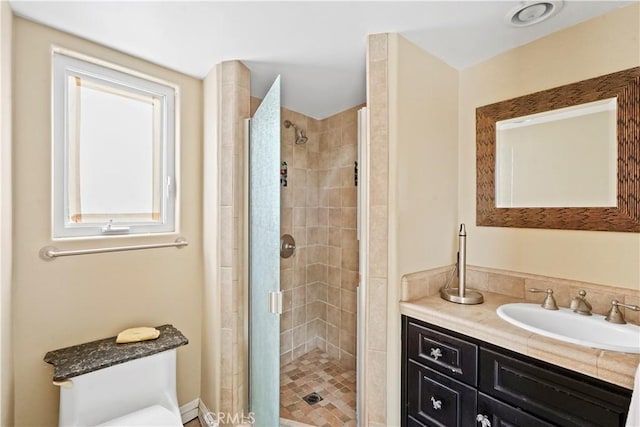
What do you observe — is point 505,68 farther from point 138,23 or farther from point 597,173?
point 138,23

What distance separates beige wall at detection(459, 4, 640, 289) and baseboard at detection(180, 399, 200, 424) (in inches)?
79.4

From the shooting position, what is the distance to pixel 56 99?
1.40 metres

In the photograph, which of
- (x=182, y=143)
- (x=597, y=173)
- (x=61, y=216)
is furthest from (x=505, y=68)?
(x=61, y=216)

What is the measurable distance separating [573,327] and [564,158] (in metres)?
0.80

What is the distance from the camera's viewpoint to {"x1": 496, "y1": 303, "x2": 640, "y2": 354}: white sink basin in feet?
3.48

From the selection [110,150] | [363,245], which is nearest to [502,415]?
[363,245]

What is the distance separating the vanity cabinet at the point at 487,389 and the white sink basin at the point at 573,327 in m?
0.13

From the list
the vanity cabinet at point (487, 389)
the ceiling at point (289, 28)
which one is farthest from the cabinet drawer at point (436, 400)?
the ceiling at point (289, 28)

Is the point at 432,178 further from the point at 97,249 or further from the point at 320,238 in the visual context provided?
the point at 97,249

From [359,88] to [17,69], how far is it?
1.86 metres

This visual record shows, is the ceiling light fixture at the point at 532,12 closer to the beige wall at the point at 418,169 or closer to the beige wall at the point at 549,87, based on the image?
the beige wall at the point at 549,87

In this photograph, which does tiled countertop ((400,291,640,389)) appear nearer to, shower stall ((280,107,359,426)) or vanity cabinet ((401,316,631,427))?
vanity cabinet ((401,316,631,427))

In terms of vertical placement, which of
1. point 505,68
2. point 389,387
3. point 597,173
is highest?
point 505,68

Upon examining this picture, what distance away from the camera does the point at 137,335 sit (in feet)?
5.00
